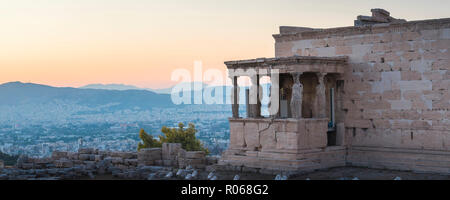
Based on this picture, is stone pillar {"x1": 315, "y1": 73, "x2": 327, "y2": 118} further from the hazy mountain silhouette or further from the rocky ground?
the hazy mountain silhouette

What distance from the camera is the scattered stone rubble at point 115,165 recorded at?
941 inches

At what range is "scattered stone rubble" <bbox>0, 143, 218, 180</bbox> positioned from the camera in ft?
78.4

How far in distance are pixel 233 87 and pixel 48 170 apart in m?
6.90

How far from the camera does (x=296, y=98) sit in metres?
22.8

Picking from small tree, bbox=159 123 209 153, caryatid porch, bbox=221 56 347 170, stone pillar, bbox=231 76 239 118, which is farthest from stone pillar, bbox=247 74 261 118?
small tree, bbox=159 123 209 153

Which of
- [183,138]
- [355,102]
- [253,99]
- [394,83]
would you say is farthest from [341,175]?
[183,138]

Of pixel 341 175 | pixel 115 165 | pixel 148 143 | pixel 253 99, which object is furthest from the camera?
pixel 148 143

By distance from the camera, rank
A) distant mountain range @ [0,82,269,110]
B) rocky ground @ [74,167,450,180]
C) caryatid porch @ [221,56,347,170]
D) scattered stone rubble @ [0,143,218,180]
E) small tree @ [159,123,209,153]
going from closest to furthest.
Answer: rocky ground @ [74,167,450,180], caryatid porch @ [221,56,347,170], scattered stone rubble @ [0,143,218,180], small tree @ [159,123,209,153], distant mountain range @ [0,82,269,110]

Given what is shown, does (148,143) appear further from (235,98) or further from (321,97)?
(321,97)

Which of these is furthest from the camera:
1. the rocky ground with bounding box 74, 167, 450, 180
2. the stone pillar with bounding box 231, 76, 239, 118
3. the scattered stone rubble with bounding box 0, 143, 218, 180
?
the stone pillar with bounding box 231, 76, 239, 118

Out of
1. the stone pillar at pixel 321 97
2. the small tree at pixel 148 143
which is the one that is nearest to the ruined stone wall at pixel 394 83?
the stone pillar at pixel 321 97

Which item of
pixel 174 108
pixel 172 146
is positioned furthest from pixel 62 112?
pixel 172 146

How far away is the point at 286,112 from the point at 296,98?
185 centimetres

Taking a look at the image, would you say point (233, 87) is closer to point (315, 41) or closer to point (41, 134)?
point (315, 41)
